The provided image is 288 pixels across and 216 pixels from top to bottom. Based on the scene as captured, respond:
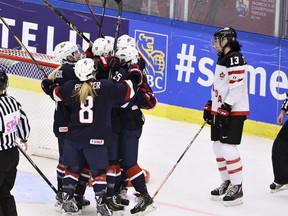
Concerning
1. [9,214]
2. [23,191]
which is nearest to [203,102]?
[23,191]

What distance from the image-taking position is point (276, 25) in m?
11.1

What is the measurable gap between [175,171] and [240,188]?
3.57ft

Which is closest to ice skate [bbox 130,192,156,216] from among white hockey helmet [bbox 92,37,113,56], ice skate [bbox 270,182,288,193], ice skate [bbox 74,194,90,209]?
ice skate [bbox 74,194,90,209]

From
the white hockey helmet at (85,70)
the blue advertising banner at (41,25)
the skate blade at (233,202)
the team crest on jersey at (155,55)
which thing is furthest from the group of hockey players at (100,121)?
the blue advertising banner at (41,25)

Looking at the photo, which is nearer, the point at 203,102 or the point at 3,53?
the point at 3,53

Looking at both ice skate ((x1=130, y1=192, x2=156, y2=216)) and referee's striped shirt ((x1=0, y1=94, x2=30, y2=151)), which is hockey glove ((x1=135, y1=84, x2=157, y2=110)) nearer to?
ice skate ((x1=130, y1=192, x2=156, y2=216))

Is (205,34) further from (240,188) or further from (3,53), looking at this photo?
(240,188)

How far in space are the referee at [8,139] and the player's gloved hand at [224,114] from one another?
5.66 ft

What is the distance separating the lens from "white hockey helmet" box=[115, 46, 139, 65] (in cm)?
839

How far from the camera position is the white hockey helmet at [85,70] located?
8073 mm

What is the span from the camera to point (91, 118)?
812 centimetres

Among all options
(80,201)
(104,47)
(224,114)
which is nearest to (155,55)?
(224,114)

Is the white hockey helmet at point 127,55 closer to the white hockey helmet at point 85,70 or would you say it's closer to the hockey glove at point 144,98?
the hockey glove at point 144,98

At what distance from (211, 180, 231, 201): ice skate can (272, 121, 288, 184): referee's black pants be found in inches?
17.0
